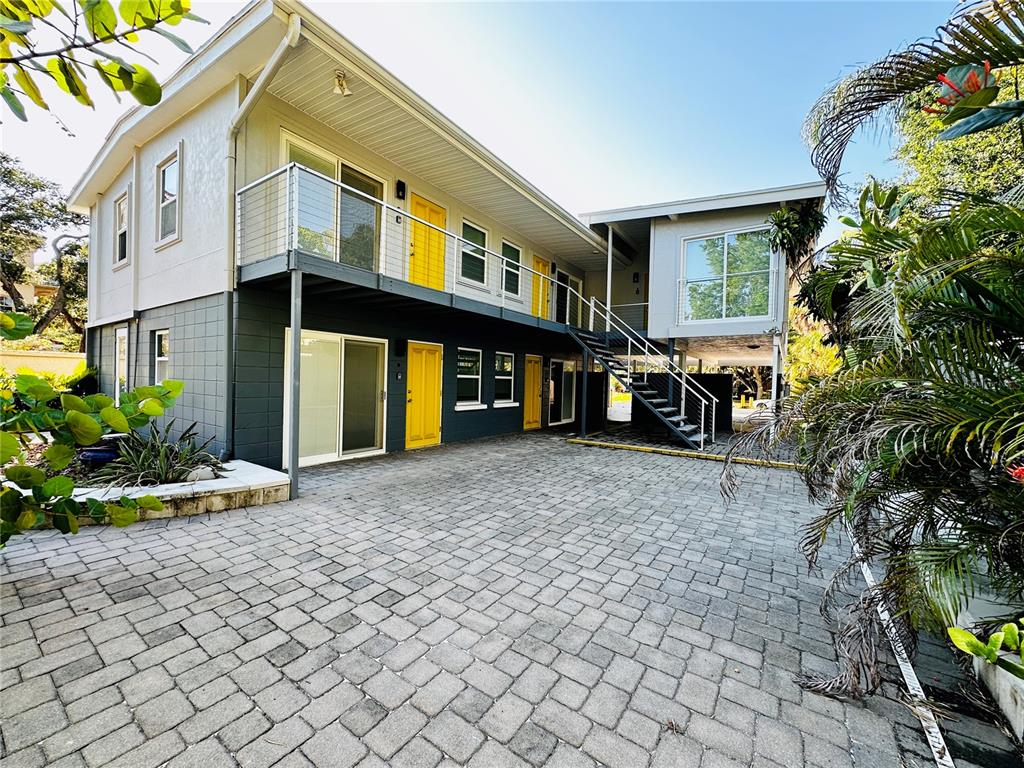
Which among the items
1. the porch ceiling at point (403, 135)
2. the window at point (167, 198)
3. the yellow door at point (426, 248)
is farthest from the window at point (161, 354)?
the porch ceiling at point (403, 135)

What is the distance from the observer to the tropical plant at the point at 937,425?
1.69m

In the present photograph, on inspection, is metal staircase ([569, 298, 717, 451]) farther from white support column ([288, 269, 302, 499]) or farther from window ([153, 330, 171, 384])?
window ([153, 330, 171, 384])

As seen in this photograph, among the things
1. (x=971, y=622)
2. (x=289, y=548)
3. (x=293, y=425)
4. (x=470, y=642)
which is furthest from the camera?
(x=293, y=425)

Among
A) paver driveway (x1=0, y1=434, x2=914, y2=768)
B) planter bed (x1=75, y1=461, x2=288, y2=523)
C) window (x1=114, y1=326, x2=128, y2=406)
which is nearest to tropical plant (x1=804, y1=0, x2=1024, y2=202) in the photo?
paver driveway (x1=0, y1=434, x2=914, y2=768)

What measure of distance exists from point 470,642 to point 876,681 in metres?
2.03

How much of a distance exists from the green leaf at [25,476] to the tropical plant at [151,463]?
4.25 m

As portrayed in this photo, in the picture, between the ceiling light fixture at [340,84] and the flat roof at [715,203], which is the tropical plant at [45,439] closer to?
the ceiling light fixture at [340,84]

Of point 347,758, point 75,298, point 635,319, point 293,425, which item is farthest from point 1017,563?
point 75,298

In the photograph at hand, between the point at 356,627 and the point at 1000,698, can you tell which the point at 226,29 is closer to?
the point at 356,627

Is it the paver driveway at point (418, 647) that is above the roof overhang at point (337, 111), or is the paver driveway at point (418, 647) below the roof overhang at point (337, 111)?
below

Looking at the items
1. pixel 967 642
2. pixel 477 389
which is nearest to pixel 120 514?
pixel 967 642

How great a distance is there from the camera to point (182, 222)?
22.9ft

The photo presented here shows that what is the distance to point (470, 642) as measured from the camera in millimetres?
2459

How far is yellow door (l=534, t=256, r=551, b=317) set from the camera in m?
12.0
